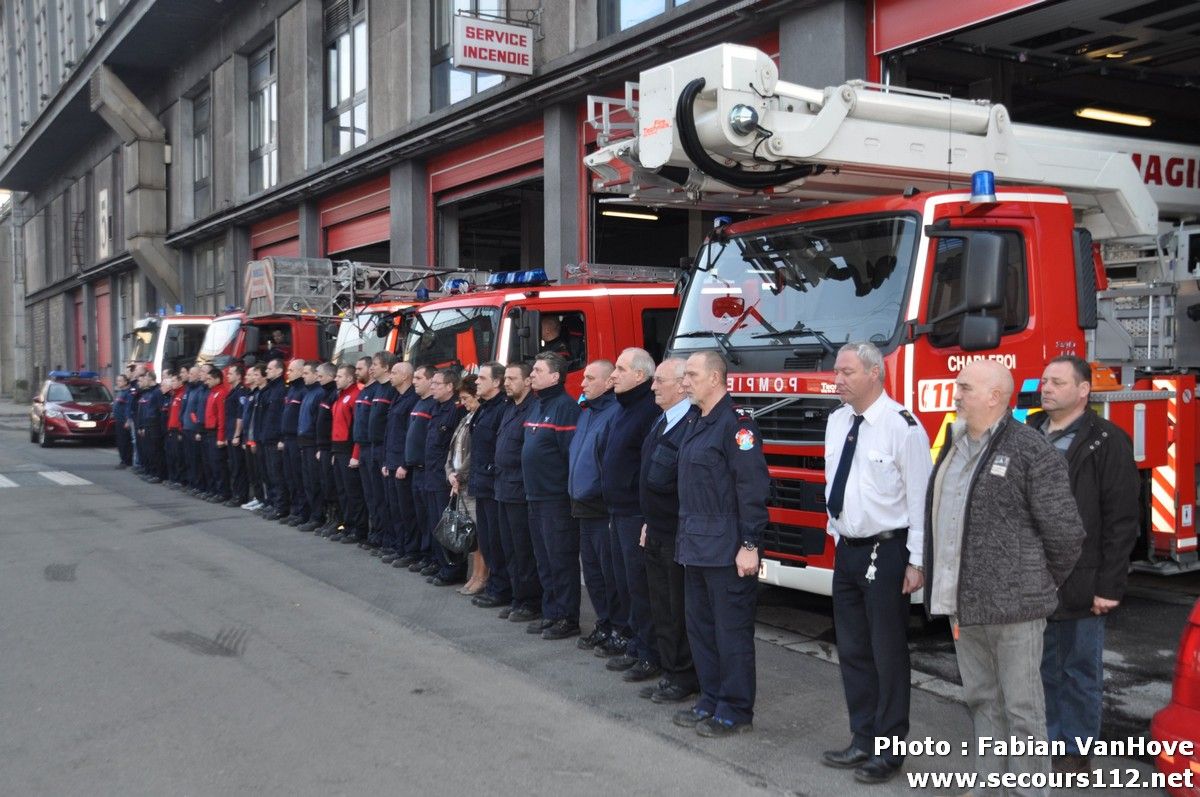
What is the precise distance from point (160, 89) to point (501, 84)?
23.6 metres

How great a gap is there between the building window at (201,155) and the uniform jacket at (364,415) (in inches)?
974

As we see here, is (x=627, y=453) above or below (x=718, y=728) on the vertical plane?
above

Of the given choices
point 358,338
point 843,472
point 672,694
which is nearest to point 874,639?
point 843,472

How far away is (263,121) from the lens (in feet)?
95.9

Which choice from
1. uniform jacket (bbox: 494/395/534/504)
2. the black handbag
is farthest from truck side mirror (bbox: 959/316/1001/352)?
the black handbag

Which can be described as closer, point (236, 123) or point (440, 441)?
point (440, 441)

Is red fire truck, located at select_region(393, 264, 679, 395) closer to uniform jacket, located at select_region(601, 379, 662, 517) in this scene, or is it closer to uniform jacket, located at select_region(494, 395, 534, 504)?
uniform jacket, located at select_region(494, 395, 534, 504)

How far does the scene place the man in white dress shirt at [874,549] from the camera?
4855 mm

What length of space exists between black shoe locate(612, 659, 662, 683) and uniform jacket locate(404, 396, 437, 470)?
3685mm

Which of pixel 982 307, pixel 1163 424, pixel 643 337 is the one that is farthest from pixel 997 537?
pixel 643 337

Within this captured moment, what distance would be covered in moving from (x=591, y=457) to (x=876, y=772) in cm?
272

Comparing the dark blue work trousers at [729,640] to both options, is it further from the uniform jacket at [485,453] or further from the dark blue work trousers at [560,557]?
the uniform jacket at [485,453]

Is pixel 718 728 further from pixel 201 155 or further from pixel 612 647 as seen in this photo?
pixel 201 155

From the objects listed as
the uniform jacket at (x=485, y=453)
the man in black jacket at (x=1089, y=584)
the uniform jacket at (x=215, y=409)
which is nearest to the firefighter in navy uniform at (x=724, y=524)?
the man in black jacket at (x=1089, y=584)
